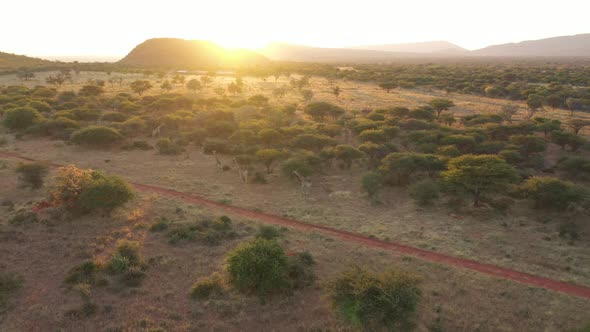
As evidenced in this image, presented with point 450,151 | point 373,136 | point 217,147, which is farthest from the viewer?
point 373,136

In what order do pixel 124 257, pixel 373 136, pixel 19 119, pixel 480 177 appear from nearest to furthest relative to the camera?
pixel 124 257
pixel 480 177
pixel 373 136
pixel 19 119

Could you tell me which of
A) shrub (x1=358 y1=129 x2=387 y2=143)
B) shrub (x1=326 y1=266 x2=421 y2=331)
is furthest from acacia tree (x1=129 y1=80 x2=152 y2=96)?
shrub (x1=326 y1=266 x2=421 y2=331)

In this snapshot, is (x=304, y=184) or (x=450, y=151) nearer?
(x=304, y=184)

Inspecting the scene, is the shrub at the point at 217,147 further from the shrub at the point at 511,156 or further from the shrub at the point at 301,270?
the shrub at the point at 511,156

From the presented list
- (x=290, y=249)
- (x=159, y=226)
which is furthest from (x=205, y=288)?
(x=159, y=226)

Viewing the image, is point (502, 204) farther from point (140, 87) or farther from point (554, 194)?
point (140, 87)

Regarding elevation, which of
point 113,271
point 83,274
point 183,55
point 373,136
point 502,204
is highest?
point 183,55

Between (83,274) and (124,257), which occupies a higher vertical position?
(124,257)
